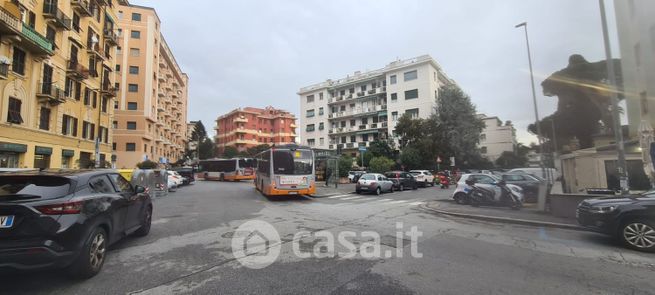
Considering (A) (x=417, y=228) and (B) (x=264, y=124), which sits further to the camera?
(B) (x=264, y=124)

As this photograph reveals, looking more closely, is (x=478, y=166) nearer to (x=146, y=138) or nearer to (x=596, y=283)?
(x=596, y=283)

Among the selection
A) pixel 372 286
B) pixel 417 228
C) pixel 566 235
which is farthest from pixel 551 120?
pixel 372 286

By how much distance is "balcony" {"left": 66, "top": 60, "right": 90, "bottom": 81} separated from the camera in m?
24.2

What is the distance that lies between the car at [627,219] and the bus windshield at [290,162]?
1146 centimetres

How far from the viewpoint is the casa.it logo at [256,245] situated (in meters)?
5.19

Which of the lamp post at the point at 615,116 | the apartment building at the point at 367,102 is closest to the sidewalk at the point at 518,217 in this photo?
the lamp post at the point at 615,116

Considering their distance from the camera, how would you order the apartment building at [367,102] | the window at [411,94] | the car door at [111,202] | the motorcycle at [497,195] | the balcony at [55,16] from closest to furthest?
the car door at [111,202], the motorcycle at [497,195], the balcony at [55,16], the apartment building at [367,102], the window at [411,94]

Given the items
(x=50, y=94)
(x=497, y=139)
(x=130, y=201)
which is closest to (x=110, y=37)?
(x=50, y=94)

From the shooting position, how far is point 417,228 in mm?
8438

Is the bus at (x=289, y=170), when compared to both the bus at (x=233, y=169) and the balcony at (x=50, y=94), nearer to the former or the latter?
the balcony at (x=50, y=94)

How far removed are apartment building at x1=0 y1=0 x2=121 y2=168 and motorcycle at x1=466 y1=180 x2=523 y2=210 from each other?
72.0 ft

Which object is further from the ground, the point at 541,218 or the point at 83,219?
the point at 83,219

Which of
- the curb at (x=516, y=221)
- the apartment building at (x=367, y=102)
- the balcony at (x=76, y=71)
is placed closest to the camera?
the curb at (x=516, y=221)

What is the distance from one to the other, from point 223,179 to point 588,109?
37862mm
